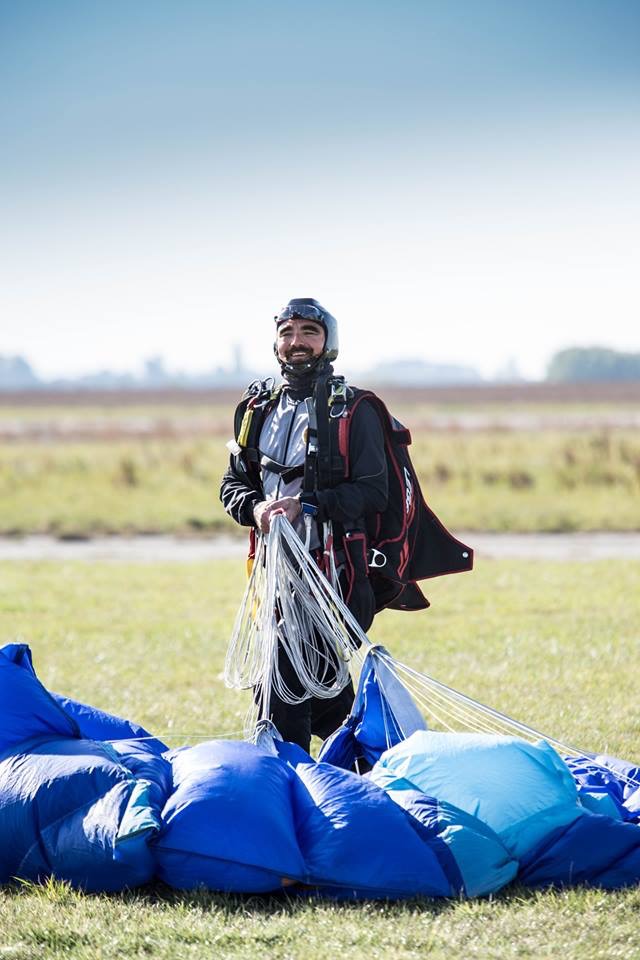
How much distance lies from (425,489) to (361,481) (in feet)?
41.5

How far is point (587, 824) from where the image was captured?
3443 mm

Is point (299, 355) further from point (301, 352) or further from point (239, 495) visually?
point (239, 495)

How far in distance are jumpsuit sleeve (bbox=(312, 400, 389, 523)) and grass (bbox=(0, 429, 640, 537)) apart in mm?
9991

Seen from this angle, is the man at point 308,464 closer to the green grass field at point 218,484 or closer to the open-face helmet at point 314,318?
the open-face helmet at point 314,318

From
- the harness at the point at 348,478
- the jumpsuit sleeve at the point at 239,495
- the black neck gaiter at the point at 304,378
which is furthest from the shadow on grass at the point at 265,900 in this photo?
the black neck gaiter at the point at 304,378

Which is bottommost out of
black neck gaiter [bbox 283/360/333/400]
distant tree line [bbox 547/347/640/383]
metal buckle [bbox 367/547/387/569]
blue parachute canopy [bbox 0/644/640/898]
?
blue parachute canopy [bbox 0/644/640/898]

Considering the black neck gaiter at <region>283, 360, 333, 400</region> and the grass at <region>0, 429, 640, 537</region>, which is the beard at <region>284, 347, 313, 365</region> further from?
the grass at <region>0, 429, 640, 537</region>

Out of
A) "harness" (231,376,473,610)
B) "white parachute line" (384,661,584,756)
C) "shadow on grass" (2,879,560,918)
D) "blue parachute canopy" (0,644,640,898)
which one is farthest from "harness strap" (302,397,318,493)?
"shadow on grass" (2,879,560,918)

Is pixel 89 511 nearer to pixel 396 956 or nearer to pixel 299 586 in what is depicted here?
pixel 299 586

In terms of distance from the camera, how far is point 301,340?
4.38 metres

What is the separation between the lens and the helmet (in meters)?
4.37

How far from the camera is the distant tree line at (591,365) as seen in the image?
140m

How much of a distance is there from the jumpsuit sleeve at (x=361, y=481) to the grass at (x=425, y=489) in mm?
9991

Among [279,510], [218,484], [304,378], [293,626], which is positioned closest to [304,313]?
[304,378]
